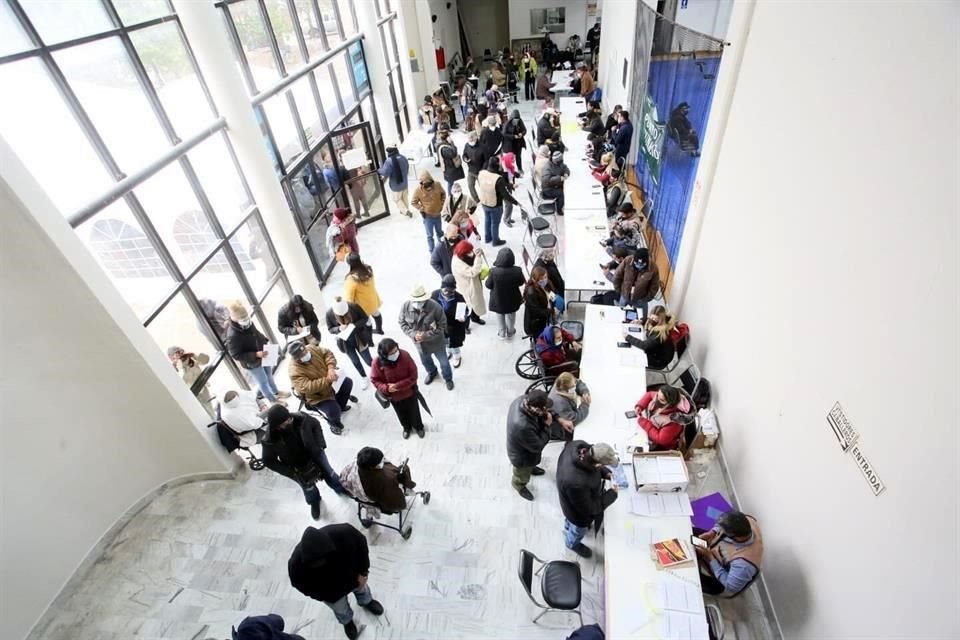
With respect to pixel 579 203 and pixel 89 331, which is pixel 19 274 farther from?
pixel 579 203

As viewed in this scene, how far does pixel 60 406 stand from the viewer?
3.65 m

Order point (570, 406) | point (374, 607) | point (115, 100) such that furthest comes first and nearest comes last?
point (115, 100) < point (570, 406) < point (374, 607)

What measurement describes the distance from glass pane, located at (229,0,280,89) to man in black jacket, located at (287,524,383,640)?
5.99 metres

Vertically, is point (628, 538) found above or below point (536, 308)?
below

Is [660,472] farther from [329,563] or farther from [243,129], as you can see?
[243,129]

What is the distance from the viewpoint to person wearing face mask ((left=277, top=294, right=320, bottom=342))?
527 cm

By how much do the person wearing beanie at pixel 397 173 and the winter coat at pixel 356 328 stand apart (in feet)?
12.9

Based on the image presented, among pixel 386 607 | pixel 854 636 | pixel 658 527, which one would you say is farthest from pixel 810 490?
pixel 386 607

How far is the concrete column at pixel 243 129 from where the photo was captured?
15.5 ft

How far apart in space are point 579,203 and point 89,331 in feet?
20.3

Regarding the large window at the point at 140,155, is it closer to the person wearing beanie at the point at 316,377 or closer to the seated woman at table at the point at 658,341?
the person wearing beanie at the point at 316,377

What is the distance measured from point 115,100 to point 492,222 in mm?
4992

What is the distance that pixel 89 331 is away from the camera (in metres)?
3.61

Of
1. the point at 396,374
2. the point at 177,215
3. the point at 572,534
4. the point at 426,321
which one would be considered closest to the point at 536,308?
the point at 426,321
